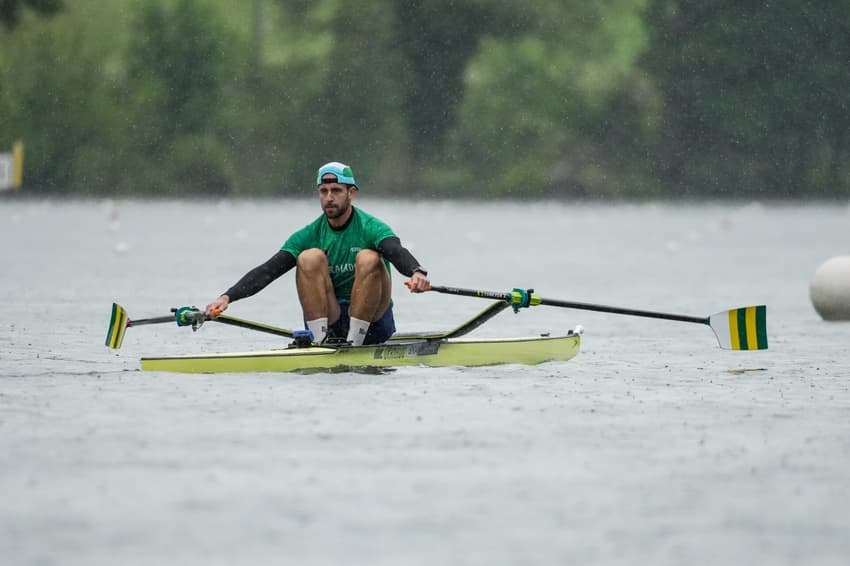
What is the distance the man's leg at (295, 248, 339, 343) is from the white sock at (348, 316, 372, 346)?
0.56 feet

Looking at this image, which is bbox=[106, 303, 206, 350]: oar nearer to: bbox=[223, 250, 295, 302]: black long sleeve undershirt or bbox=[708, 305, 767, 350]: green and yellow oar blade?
bbox=[223, 250, 295, 302]: black long sleeve undershirt

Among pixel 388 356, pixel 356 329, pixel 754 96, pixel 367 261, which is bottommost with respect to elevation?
pixel 388 356

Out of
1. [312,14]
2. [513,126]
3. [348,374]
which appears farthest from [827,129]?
[348,374]

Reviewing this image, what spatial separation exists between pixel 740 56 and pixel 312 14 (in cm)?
1844

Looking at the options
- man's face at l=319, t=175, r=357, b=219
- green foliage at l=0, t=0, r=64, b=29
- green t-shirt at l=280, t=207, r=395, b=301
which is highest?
green foliage at l=0, t=0, r=64, b=29

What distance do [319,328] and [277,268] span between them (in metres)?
0.50

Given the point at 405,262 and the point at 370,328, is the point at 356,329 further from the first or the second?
the point at 405,262

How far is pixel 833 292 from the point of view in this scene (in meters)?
17.1

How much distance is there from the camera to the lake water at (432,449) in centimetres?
665

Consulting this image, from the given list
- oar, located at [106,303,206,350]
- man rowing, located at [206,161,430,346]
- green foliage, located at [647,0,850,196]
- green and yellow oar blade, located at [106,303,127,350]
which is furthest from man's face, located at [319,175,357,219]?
green foliage, located at [647,0,850,196]

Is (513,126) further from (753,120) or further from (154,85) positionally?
(154,85)

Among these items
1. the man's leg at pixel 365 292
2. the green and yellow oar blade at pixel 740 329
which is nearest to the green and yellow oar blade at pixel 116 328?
the man's leg at pixel 365 292

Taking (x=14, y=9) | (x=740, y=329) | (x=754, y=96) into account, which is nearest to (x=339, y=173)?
(x=740, y=329)

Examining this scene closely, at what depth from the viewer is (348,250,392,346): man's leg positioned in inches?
468
